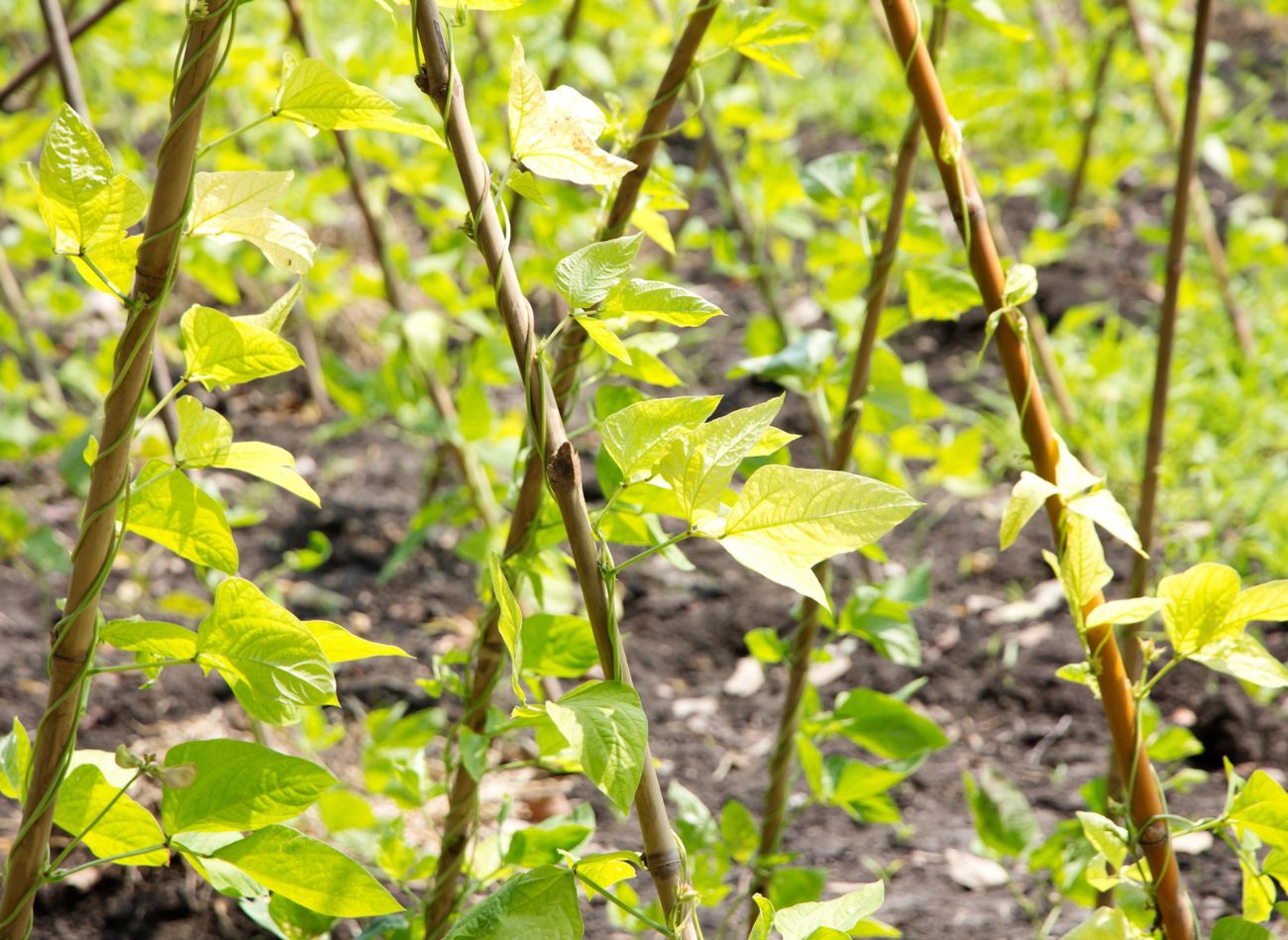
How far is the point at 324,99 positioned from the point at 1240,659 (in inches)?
29.4

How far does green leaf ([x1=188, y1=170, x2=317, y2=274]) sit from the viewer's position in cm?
78

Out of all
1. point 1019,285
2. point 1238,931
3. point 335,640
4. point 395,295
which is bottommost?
point 1238,931

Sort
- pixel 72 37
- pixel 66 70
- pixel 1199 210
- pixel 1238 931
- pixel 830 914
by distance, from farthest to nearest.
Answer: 1. pixel 1199 210
2. pixel 72 37
3. pixel 66 70
4. pixel 1238 931
5. pixel 830 914

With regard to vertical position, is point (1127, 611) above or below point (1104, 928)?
above

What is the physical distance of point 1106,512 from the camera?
86 centimetres

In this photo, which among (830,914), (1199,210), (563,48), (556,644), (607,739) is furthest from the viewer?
(1199,210)

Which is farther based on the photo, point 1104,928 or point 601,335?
point 1104,928

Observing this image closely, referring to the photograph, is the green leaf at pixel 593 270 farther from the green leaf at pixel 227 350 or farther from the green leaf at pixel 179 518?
the green leaf at pixel 179 518

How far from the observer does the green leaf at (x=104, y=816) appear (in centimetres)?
82

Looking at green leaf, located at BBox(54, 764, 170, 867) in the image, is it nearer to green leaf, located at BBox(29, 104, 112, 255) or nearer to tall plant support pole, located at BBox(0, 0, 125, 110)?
green leaf, located at BBox(29, 104, 112, 255)

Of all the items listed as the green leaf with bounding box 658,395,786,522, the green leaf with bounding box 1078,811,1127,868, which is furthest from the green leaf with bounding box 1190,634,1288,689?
the green leaf with bounding box 658,395,786,522

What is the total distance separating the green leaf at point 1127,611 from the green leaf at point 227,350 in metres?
0.59

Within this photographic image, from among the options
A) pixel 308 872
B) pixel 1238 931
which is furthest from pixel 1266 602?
pixel 308 872

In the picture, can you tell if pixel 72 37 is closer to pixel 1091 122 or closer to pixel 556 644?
pixel 556 644
